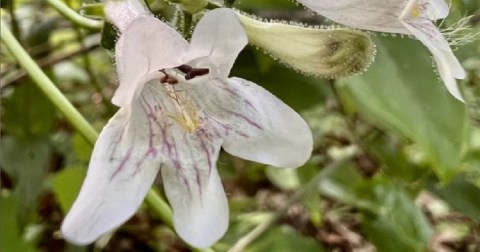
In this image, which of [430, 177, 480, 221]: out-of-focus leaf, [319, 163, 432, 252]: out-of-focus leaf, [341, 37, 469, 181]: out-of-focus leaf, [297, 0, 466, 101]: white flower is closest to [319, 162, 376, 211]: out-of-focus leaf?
[319, 163, 432, 252]: out-of-focus leaf

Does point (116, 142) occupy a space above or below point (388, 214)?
above

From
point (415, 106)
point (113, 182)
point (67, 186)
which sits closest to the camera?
point (113, 182)

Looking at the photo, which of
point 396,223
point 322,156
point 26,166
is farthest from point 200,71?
point 322,156

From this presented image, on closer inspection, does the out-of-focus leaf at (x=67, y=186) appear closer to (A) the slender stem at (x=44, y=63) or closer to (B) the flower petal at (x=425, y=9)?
(A) the slender stem at (x=44, y=63)

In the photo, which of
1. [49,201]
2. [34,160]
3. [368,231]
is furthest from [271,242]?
[49,201]

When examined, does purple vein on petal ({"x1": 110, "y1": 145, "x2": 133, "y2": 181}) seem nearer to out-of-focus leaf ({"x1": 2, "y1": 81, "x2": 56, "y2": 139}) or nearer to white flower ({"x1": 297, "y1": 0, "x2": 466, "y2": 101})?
white flower ({"x1": 297, "y1": 0, "x2": 466, "y2": 101})

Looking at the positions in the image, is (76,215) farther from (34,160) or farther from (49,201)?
(49,201)

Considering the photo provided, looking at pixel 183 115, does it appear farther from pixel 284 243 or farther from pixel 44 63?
pixel 44 63
